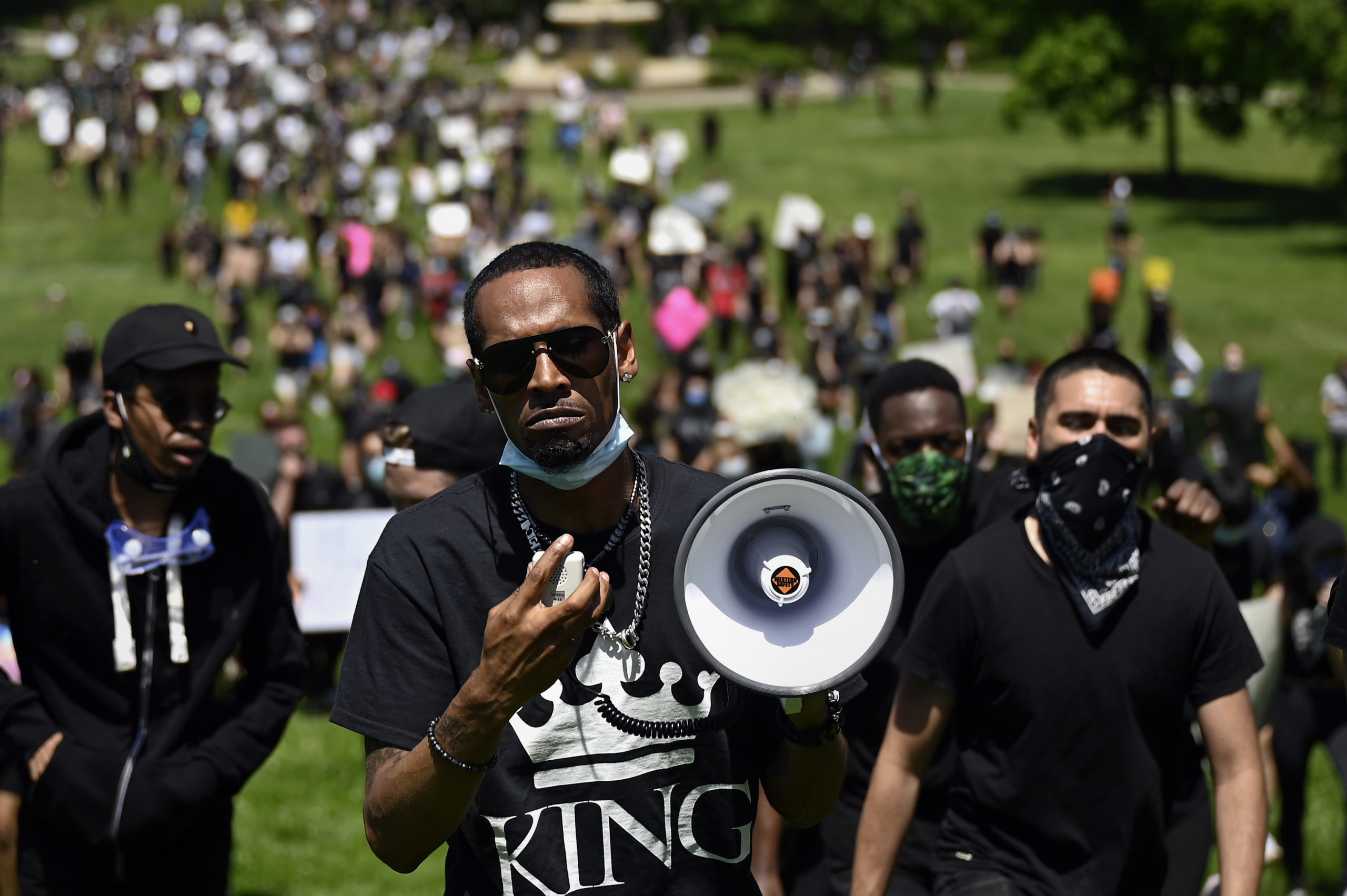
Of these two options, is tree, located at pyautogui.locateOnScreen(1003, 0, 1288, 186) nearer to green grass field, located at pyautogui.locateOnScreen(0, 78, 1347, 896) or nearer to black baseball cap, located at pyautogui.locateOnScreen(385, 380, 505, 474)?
green grass field, located at pyautogui.locateOnScreen(0, 78, 1347, 896)

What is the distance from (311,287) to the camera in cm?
2631

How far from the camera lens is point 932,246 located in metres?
36.8

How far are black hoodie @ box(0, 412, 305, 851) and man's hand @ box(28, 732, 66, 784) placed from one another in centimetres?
2

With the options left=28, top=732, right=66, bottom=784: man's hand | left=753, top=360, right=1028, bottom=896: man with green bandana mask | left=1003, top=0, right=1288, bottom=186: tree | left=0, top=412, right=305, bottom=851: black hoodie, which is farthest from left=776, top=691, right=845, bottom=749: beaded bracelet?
left=1003, top=0, right=1288, bottom=186: tree

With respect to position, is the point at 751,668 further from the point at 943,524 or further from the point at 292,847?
the point at 292,847

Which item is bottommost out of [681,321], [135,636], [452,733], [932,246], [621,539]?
[932,246]

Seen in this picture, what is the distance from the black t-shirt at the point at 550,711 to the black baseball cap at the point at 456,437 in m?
1.98

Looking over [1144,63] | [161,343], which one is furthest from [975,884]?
[1144,63]

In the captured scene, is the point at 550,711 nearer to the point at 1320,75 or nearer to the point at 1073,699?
the point at 1073,699

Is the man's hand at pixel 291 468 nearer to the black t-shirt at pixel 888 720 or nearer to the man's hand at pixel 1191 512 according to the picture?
the black t-shirt at pixel 888 720

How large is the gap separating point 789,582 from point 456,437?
7.21 feet

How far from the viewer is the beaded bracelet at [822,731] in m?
2.92

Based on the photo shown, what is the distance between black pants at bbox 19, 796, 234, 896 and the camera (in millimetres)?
4281

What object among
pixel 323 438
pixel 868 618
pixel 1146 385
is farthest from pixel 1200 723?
pixel 323 438
